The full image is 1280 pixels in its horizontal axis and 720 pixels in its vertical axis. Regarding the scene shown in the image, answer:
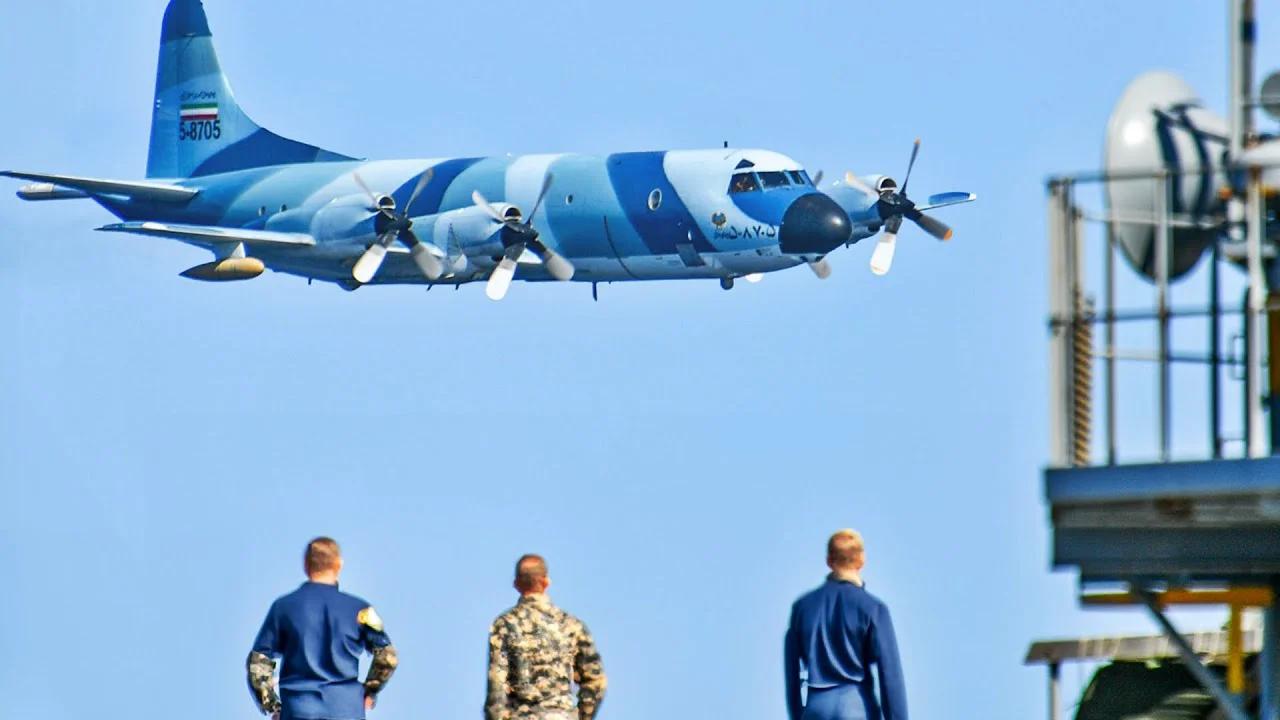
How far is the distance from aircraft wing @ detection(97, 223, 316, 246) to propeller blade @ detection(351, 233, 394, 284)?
295 centimetres

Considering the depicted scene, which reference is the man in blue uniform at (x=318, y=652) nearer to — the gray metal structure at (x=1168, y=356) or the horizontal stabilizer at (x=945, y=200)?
the gray metal structure at (x=1168, y=356)

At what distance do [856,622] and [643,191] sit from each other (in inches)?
1683

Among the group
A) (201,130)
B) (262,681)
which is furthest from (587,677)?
(201,130)

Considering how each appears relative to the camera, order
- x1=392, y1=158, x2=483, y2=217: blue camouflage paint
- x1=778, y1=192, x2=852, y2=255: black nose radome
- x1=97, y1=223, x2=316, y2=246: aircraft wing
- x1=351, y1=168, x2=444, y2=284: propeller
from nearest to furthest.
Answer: x1=778, y1=192, x2=852, y2=255: black nose radome < x1=351, y1=168, x2=444, y2=284: propeller < x1=97, y1=223, x2=316, y2=246: aircraft wing < x1=392, y1=158, x2=483, y2=217: blue camouflage paint

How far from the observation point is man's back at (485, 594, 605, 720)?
15391 millimetres

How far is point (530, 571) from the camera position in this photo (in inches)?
600

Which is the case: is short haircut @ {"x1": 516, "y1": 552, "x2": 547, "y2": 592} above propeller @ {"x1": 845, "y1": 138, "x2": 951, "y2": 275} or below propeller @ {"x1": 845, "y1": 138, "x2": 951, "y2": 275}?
below

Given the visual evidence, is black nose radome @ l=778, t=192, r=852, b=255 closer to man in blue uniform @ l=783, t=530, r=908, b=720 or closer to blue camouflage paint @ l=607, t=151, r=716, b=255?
blue camouflage paint @ l=607, t=151, r=716, b=255

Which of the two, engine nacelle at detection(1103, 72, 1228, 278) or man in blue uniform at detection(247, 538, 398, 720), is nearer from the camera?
engine nacelle at detection(1103, 72, 1228, 278)

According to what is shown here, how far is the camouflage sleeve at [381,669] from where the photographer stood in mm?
15727

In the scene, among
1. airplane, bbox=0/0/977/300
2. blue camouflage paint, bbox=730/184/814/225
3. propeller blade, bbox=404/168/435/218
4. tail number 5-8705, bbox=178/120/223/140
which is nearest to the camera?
blue camouflage paint, bbox=730/184/814/225

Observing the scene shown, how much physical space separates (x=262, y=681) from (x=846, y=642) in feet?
12.0

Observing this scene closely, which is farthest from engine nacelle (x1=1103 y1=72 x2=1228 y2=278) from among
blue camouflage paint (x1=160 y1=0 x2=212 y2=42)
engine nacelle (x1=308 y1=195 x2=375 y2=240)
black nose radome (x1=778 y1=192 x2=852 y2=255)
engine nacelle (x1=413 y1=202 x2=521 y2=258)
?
blue camouflage paint (x1=160 y1=0 x2=212 y2=42)

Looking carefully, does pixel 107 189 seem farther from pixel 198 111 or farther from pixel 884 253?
pixel 884 253
